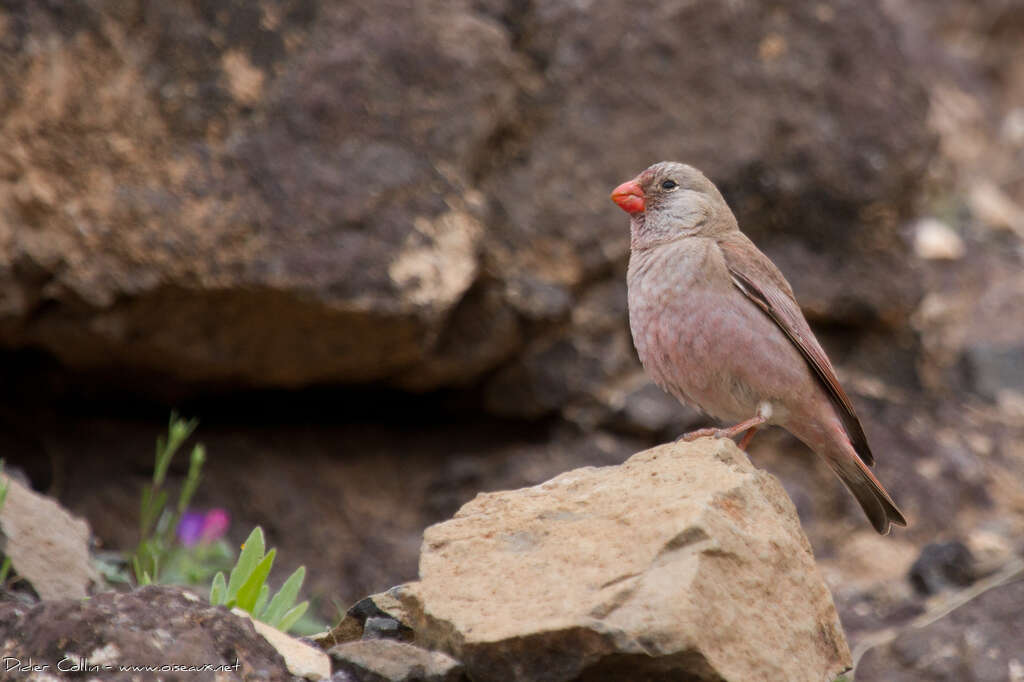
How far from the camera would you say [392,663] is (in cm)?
312

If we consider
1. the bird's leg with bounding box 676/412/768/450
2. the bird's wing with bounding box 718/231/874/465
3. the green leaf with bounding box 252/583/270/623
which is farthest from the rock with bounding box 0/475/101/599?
the bird's wing with bounding box 718/231/874/465

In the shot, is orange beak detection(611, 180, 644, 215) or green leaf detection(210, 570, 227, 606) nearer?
green leaf detection(210, 570, 227, 606)

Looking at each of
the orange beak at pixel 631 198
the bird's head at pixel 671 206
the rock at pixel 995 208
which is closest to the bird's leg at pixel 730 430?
the bird's head at pixel 671 206

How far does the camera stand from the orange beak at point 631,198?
4.96 metres

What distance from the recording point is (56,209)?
5395 mm

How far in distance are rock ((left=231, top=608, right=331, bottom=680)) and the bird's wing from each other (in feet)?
6.91

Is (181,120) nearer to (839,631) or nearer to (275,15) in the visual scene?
(275,15)

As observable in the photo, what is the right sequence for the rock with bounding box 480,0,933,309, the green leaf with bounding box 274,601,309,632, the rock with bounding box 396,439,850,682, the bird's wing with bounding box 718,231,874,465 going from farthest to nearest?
1. the rock with bounding box 480,0,933,309
2. the bird's wing with bounding box 718,231,874,465
3. the green leaf with bounding box 274,601,309,632
4. the rock with bounding box 396,439,850,682

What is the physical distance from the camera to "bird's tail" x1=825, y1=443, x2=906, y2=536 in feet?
15.1

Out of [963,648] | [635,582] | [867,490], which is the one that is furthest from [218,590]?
[963,648]

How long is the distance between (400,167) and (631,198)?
134cm

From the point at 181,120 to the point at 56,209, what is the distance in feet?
2.17

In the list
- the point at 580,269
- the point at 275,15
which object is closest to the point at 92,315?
the point at 275,15

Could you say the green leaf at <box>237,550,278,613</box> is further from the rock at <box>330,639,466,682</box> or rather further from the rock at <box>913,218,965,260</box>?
the rock at <box>913,218,965,260</box>
